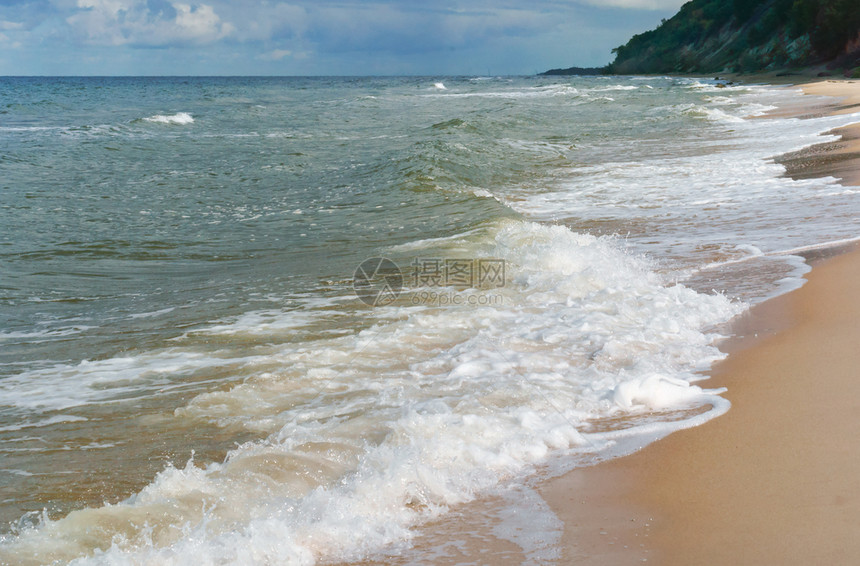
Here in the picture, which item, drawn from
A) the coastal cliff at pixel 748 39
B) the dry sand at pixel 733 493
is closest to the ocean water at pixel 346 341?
the dry sand at pixel 733 493

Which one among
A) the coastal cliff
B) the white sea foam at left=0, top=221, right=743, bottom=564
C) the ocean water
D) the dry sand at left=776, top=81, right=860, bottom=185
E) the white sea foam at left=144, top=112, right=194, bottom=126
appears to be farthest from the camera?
the coastal cliff

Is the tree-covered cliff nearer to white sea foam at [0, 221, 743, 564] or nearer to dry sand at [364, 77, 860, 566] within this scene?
white sea foam at [0, 221, 743, 564]

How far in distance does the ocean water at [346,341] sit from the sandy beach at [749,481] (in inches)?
7.9

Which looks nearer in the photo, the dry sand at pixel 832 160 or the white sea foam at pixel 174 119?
the dry sand at pixel 832 160

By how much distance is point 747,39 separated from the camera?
71062 mm

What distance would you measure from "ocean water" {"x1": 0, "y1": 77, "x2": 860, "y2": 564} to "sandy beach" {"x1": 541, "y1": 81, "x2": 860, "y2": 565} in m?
0.20

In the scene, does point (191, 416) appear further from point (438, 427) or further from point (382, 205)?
point (382, 205)

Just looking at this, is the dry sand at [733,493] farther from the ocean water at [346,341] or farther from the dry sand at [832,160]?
the dry sand at [832,160]

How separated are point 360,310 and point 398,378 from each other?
1663 mm

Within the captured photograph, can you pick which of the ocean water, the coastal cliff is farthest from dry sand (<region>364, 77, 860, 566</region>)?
the coastal cliff

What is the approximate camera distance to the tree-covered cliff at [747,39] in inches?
2077

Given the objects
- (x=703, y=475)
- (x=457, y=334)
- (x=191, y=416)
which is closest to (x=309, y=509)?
(x=191, y=416)

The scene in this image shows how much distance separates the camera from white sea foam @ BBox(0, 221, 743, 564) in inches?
114

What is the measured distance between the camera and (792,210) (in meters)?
9.08
